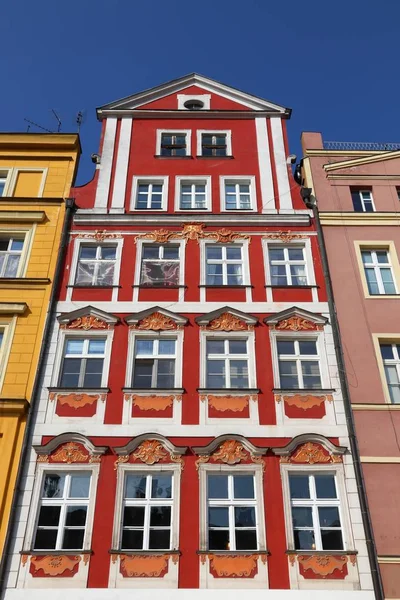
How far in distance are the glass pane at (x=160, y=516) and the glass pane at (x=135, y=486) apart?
43 centimetres

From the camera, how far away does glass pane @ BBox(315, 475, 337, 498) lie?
13.2 m

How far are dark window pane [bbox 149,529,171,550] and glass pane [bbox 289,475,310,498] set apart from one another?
115 inches

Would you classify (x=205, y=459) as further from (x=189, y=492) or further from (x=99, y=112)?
(x=99, y=112)

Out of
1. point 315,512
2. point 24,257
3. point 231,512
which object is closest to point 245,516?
point 231,512

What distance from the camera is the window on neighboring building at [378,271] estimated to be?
54.5 feet

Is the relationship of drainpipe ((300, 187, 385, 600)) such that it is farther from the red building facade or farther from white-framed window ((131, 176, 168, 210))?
white-framed window ((131, 176, 168, 210))

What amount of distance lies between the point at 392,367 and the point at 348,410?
6.35 ft

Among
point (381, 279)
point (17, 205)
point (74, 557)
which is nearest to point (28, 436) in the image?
point (74, 557)

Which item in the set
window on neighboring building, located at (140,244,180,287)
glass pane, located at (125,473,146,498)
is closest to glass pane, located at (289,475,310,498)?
glass pane, located at (125,473,146,498)

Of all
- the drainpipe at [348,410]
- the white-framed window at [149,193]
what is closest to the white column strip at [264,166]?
the drainpipe at [348,410]

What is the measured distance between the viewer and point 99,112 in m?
21.1

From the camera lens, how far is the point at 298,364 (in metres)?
15.2

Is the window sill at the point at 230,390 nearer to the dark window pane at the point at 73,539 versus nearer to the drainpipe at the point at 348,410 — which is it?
the drainpipe at the point at 348,410

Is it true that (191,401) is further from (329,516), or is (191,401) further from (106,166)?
(106,166)
